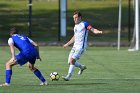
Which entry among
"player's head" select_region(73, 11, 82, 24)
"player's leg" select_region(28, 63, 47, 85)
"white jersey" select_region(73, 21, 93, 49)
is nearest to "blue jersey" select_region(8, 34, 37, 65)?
"player's leg" select_region(28, 63, 47, 85)

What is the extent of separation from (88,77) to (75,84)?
213 centimetres

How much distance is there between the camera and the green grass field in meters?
16.6

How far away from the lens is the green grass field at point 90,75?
16609mm

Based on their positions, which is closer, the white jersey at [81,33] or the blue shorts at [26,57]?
the blue shorts at [26,57]

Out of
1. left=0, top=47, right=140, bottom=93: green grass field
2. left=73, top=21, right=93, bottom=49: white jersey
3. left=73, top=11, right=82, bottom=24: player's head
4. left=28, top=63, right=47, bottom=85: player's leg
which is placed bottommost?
left=0, top=47, right=140, bottom=93: green grass field

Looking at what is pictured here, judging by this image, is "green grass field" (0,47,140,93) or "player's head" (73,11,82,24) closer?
"green grass field" (0,47,140,93)

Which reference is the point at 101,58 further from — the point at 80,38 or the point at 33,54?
the point at 33,54

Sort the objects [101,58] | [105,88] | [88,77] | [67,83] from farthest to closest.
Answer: [101,58] → [88,77] → [67,83] → [105,88]

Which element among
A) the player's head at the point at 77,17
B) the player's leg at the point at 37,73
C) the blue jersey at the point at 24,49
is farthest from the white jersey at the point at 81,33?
the blue jersey at the point at 24,49

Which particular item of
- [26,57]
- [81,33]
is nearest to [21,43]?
[26,57]

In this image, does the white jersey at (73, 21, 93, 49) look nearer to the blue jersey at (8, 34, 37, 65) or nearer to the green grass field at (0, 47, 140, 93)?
the green grass field at (0, 47, 140, 93)

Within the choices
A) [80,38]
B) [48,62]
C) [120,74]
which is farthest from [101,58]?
[80,38]

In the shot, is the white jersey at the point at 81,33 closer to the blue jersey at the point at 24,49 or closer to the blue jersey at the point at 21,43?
the blue jersey at the point at 24,49

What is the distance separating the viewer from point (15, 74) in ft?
68.0
